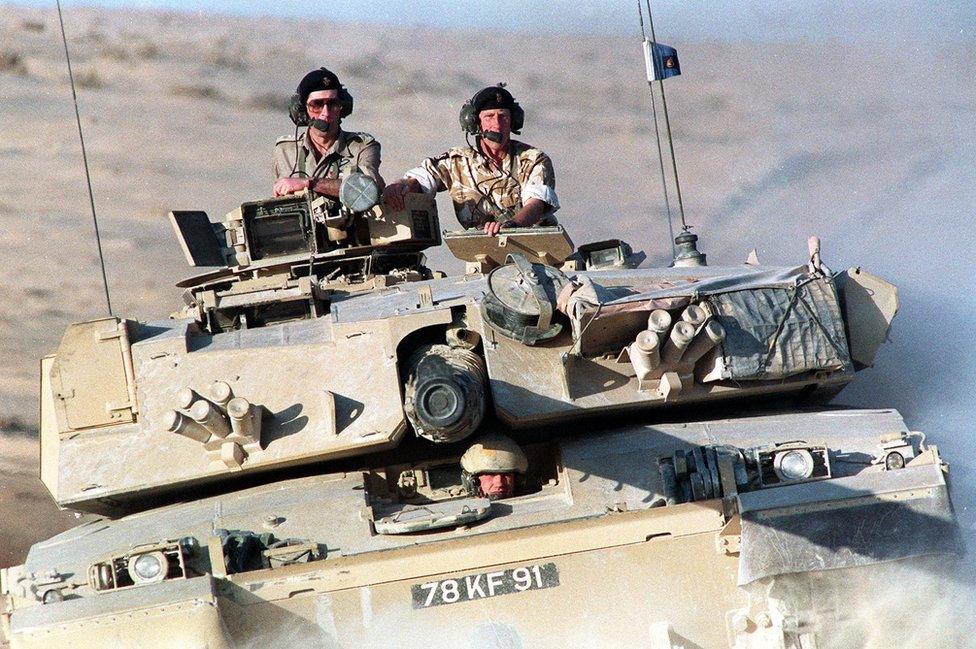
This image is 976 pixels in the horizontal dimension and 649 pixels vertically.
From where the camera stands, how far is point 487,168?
16.1 m

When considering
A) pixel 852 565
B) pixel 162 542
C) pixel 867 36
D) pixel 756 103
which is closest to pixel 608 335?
pixel 852 565

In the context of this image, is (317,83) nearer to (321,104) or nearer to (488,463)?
(321,104)

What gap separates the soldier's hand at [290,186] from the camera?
587 inches

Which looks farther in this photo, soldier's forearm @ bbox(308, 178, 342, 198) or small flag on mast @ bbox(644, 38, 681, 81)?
small flag on mast @ bbox(644, 38, 681, 81)

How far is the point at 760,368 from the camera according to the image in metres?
12.2

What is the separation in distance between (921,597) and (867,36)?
14.1 meters

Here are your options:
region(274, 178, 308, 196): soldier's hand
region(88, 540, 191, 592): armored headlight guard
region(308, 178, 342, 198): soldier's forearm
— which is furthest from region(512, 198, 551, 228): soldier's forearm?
region(88, 540, 191, 592): armored headlight guard

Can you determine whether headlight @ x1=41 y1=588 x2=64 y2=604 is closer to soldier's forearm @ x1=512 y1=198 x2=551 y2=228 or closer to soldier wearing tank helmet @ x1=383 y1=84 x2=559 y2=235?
soldier's forearm @ x1=512 y1=198 x2=551 y2=228

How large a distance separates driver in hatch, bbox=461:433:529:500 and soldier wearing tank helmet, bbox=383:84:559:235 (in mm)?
4123

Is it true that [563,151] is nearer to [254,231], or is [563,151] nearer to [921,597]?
[254,231]

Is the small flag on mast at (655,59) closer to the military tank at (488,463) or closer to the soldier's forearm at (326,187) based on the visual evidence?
the soldier's forearm at (326,187)

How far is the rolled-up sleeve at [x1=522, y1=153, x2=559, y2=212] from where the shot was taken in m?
15.5

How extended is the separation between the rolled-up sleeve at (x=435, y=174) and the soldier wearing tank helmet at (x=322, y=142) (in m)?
0.36

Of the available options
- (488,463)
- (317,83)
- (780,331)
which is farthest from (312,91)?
(780,331)
